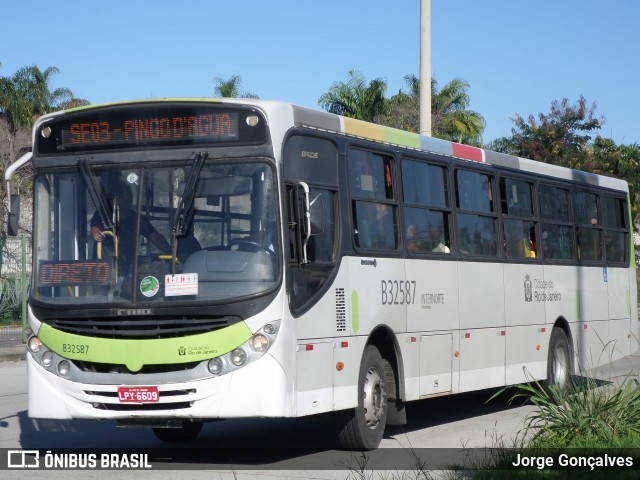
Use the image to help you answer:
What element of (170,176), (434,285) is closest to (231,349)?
(170,176)

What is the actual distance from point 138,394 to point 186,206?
1.70 metres

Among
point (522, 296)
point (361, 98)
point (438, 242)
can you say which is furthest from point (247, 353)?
point (361, 98)

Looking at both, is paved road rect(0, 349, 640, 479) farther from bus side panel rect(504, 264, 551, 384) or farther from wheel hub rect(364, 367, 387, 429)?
bus side panel rect(504, 264, 551, 384)

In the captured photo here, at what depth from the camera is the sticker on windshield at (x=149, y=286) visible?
1018cm

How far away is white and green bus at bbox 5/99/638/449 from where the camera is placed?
10.1m

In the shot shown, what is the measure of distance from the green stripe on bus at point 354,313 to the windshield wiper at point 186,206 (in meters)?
2.10

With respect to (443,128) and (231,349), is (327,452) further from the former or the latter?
(443,128)

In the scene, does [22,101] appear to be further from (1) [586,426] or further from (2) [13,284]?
(1) [586,426]

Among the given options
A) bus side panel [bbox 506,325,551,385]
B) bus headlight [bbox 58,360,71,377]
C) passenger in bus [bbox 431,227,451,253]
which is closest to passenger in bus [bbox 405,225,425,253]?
passenger in bus [bbox 431,227,451,253]

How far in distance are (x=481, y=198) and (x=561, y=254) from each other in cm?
276

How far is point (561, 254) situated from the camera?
1711 centimetres

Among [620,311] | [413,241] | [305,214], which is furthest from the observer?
[620,311]

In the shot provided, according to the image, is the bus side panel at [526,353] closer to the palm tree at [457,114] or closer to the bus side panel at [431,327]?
the bus side panel at [431,327]

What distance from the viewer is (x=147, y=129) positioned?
10664 mm
